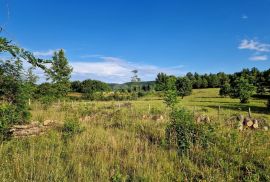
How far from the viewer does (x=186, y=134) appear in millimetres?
5895

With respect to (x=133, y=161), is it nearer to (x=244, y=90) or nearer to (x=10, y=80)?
(x=10, y=80)

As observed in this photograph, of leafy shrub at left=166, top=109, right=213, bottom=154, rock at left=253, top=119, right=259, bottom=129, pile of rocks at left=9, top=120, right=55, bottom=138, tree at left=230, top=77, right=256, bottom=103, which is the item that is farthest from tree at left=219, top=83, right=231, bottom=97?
pile of rocks at left=9, top=120, right=55, bottom=138

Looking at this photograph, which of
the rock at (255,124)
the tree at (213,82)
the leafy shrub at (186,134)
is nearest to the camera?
the leafy shrub at (186,134)

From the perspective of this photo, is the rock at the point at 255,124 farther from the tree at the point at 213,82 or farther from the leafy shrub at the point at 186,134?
the tree at the point at 213,82

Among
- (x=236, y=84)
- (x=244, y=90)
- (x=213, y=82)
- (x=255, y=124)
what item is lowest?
(x=255, y=124)

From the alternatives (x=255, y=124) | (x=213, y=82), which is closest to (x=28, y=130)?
(x=255, y=124)

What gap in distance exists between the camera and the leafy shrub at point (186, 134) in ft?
18.6

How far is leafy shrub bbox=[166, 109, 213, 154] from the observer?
223 inches

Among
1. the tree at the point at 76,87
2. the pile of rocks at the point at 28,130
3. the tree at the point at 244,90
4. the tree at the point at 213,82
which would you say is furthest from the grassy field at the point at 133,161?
the tree at the point at 213,82

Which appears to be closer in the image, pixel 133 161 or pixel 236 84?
pixel 133 161

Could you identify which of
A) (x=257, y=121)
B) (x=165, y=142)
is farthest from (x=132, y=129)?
(x=257, y=121)

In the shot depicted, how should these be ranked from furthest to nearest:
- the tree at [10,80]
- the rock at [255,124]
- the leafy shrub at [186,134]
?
the rock at [255,124] → the leafy shrub at [186,134] → the tree at [10,80]

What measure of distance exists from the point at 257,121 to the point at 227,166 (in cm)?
723

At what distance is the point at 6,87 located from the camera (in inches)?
205
